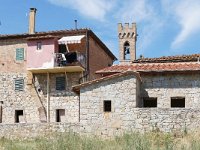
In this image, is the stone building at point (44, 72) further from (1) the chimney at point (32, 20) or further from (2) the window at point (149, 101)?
(2) the window at point (149, 101)

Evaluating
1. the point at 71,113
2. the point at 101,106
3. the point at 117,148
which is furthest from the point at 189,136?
the point at 71,113

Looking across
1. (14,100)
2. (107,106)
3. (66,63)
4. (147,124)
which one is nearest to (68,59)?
(66,63)

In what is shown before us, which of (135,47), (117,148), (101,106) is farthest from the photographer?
(135,47)

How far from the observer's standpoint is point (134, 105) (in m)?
25.2

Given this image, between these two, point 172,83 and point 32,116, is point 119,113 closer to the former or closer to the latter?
point 172,83

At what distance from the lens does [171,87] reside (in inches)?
1084

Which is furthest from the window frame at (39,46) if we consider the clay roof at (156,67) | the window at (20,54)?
the clay roof at (156,67)

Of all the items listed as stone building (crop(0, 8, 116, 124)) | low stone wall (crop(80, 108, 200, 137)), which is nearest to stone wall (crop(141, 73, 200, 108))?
low stone wall (crop(80, 108, 200, 137))

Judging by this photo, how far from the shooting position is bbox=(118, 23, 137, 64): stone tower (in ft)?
155

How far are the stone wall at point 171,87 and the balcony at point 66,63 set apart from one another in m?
5.83

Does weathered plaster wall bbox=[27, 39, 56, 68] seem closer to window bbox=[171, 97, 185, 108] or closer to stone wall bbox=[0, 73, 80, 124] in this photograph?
stone wall bbox=[0, 73, 80, 124]

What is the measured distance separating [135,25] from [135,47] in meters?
3.00

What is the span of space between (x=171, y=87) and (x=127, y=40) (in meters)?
22.2

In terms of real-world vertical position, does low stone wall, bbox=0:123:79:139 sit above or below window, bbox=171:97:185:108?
below
